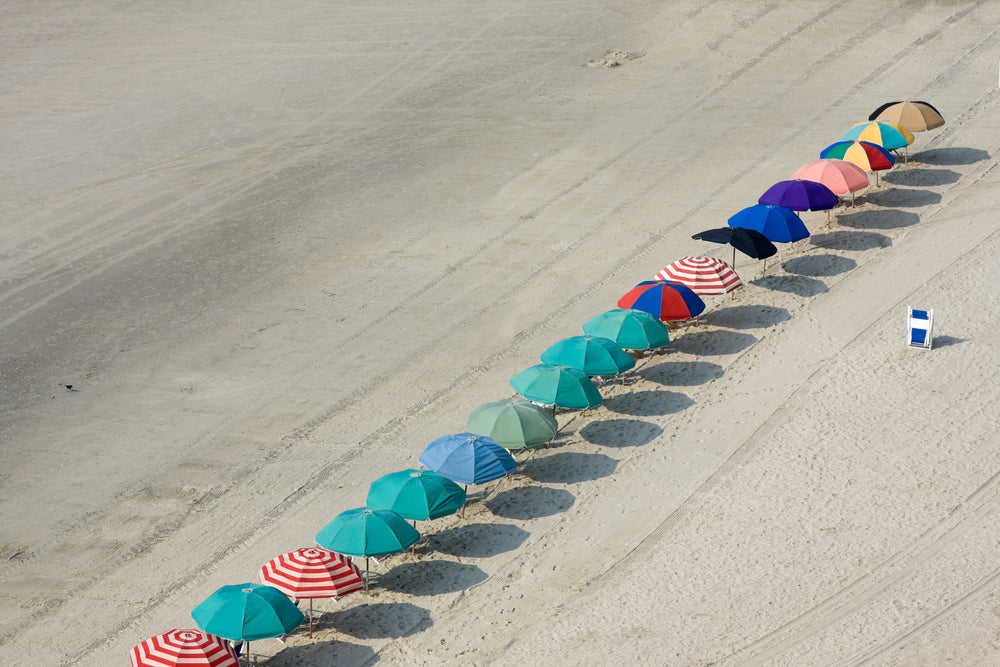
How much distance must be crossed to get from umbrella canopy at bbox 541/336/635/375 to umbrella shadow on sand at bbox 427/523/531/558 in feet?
12.3

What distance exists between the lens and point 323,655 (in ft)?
61.6

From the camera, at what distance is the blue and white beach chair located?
24.3 m

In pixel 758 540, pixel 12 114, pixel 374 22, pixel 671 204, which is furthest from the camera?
pixel 374 22

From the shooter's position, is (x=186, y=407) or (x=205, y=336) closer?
(x=186, y=407)

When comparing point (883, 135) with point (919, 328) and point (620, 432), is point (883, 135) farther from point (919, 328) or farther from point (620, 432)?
point (620, 432)

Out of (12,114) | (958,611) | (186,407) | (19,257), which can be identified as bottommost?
(958,611)

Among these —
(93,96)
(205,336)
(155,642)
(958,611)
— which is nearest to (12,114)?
(93,96)

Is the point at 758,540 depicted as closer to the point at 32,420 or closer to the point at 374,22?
the point at 32,420

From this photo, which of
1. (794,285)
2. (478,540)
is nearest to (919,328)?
(794,285)

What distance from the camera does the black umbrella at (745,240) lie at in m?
26.5

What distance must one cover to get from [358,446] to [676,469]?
6003 millimetres

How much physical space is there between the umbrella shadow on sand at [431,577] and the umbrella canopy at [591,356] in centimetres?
487

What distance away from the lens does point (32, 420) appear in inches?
1015

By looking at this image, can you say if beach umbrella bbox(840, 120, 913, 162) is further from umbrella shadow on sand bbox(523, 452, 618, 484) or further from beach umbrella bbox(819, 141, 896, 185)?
umbrella shadow on sand bbox(523, 452, 618, 484)
